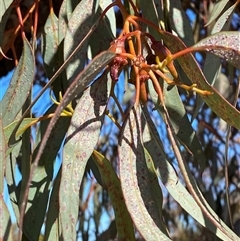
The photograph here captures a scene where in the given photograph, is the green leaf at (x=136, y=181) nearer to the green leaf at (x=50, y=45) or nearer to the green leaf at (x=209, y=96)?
the green leaf at (x=209, y=96)

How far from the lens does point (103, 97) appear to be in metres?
0.79

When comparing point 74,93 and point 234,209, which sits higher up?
point 74,93

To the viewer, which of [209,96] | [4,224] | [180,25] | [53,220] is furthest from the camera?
[180,25]

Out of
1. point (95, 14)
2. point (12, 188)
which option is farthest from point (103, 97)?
point (12, 188)

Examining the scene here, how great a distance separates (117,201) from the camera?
844 mm

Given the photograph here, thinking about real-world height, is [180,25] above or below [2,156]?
above

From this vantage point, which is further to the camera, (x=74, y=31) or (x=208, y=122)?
(x=208, y=122)

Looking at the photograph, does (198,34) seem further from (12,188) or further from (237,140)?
(12,188)

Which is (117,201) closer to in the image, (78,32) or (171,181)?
(171,181)

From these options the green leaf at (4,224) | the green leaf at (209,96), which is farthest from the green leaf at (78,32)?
the green leaf at (4,224)

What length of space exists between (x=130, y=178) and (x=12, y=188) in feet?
1.01

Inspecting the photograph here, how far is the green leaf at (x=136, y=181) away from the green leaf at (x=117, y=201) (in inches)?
3.5

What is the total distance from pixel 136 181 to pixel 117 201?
0.35 feet

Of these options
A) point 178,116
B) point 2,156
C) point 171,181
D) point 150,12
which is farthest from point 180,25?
point 2,156
